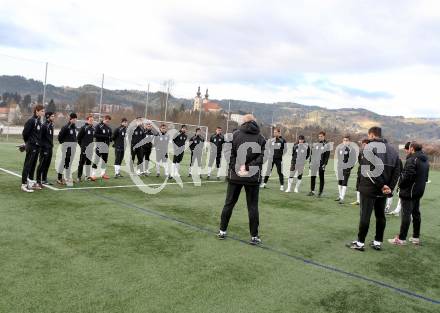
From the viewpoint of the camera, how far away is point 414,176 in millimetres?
6941

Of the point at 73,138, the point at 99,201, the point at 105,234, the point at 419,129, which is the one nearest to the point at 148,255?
the point at 105,234

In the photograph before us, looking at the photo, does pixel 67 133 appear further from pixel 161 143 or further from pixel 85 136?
pixel 161 143

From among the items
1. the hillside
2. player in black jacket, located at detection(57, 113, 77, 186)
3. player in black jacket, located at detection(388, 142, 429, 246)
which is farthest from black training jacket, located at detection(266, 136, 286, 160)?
player in black jacket, located at detection(57, 113, 77, 186)

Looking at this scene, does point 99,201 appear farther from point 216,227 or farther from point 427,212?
point 427,212

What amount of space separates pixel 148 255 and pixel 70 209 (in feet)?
10.1

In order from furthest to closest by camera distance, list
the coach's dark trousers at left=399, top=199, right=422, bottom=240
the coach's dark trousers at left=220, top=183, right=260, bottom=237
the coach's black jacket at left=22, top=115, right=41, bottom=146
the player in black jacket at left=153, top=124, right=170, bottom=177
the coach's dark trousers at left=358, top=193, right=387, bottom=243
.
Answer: the player in black jacket at left=153, top=124, right=170, bottom=177 < the coach's black jacket at left=22, top=115, right=41, bottom=146 < the coach's dark trousers at left=399, top=199, right=422, bottom=240 < the coach's dark trousers at left=358, top=193, right=387, bottom=243 < the coach's dark trousers at left=220, top=183, right=260, bottom=237

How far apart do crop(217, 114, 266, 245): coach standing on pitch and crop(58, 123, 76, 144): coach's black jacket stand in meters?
6.14

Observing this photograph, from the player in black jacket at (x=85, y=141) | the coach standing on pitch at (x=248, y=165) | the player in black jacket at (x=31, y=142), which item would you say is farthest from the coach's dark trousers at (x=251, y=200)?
the player in black jacket at (x=85, y=141)

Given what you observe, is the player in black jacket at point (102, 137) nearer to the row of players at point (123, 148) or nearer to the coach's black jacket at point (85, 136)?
the row of players at point (123, 148)

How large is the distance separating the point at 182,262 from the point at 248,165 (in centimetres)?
193

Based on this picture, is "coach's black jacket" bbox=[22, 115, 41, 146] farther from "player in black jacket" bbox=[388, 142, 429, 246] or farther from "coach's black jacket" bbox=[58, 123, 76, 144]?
"player in black jacket" bbox=[388, 142, 429, 246]

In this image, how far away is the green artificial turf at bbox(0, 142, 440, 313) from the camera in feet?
13.1

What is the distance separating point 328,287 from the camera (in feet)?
15.4

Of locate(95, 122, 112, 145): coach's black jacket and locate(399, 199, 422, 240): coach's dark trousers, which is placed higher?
locate(95, 122, 112, 145): coach's black jacket
